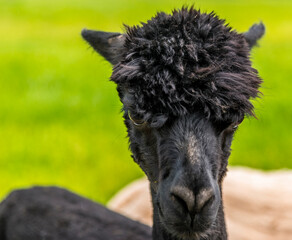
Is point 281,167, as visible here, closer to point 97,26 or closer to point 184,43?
point 184,43

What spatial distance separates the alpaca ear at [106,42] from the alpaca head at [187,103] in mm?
550

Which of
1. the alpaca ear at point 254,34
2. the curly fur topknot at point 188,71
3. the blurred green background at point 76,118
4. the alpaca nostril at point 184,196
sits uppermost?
the blurred green background at point 76,118

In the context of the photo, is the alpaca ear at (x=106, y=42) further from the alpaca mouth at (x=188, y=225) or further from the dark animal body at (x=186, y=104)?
the alpaca mouth at (x=188, y=225)

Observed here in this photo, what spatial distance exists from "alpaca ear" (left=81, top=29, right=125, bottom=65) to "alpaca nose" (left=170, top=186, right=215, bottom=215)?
4.37 feet

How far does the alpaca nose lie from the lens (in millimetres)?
3154

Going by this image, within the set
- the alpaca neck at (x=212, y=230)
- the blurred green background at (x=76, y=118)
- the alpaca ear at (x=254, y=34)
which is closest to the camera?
the alpaca neck at (x=212, y=230)

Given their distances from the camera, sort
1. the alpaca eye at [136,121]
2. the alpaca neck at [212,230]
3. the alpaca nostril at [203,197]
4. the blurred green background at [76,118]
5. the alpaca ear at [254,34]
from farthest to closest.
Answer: the blurred green background at [76,118] < the alpaca ear at [254,34] < the alpaca neck at [212,230] < the alpaca eye at [136,121] < the alpaca nostril at [203,197]

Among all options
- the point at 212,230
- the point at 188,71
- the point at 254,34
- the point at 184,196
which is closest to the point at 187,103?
the point at 188,71

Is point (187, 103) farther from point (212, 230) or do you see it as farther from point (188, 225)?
point (212, 230)

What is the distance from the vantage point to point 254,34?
14.6 feet

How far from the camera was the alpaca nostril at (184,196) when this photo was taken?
3.16 m

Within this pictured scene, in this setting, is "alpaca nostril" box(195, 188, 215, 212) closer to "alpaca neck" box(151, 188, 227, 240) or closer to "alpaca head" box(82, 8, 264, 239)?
"alpaca head" box(82, 8, 264, 239)

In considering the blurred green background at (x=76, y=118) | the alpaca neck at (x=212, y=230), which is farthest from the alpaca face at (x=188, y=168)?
the blurred green background at (x=76, y=118)

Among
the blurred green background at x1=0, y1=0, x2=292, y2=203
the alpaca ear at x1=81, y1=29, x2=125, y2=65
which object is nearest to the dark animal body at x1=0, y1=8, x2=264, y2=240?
the alpaca ear at x1=81, y1=29, x2=125, y2=65
